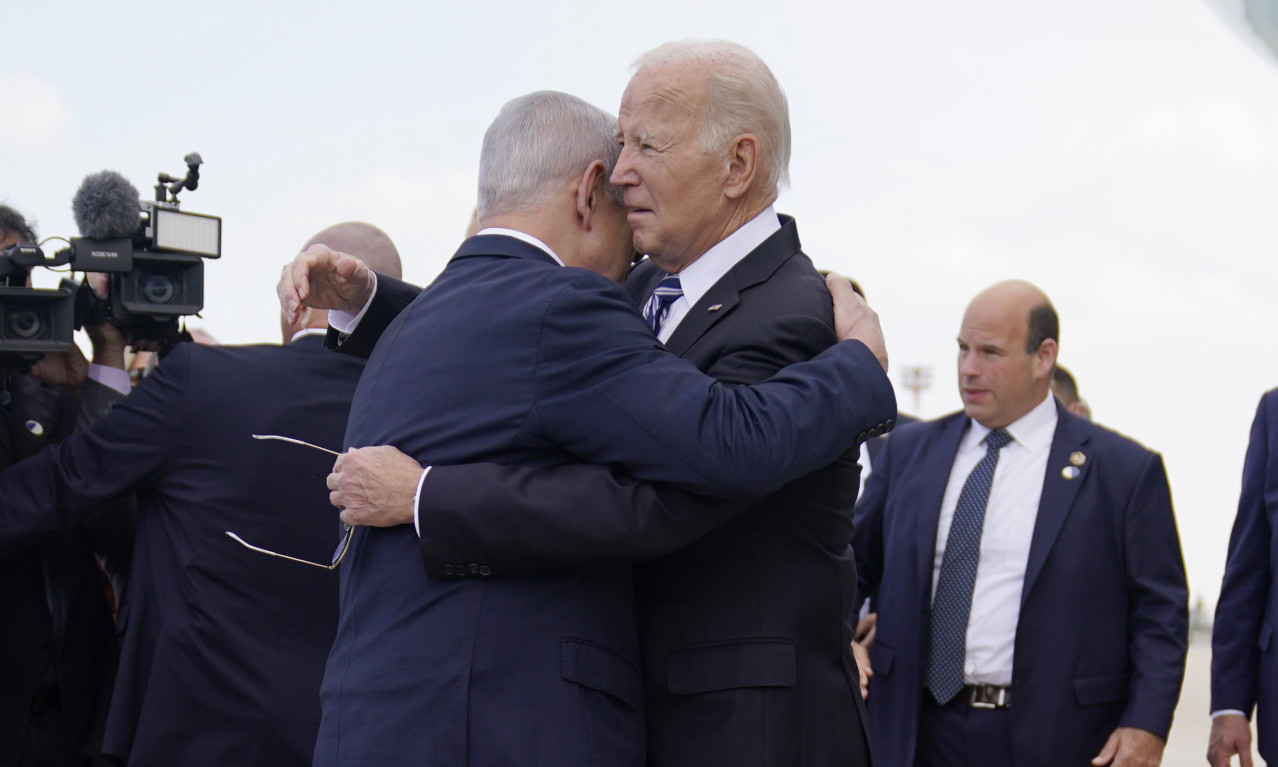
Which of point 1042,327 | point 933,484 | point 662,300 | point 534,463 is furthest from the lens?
point 1042,327

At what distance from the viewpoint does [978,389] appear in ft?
13.9

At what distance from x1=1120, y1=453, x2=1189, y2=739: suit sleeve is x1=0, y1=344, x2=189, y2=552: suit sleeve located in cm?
266

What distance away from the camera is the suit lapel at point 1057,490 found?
12.8ft

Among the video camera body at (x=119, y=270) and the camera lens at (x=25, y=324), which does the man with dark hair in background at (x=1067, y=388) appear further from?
the camera lens at (x=25, y=324)

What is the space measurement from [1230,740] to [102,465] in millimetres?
3049

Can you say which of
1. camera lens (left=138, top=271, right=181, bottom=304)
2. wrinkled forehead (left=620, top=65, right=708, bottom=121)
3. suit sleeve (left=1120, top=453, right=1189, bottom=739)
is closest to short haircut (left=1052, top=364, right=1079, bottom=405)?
suit sleeve (left=1120, top=453, right=1189, bottom=739)

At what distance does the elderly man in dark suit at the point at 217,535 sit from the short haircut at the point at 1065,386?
14.0ft

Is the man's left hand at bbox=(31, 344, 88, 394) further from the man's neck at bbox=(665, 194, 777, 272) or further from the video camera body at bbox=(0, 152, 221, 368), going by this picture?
the man's neck at bbox=(665, 194, 777, 272)

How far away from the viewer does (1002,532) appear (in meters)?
4.01

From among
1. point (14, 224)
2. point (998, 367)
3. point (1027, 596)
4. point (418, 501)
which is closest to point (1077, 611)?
point (1027, 596)

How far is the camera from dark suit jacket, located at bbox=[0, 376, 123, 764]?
361 centimetres

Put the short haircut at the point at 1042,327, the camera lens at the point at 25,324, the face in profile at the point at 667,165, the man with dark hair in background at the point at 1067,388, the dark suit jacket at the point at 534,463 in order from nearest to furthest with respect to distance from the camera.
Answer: the dark suit jacket at the point at 534,463 < the face in profile at the point at 667,165 < the camera lens at the point at 25,324 < the short haircut at the point at 1042,327 < the man with dark hair in background at the point at 1067,388

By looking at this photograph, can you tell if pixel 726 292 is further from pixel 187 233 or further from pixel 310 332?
pixel 187 233

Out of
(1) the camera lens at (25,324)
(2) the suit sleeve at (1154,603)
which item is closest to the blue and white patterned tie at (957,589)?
(2) the suit sleeve at (1154,603)
